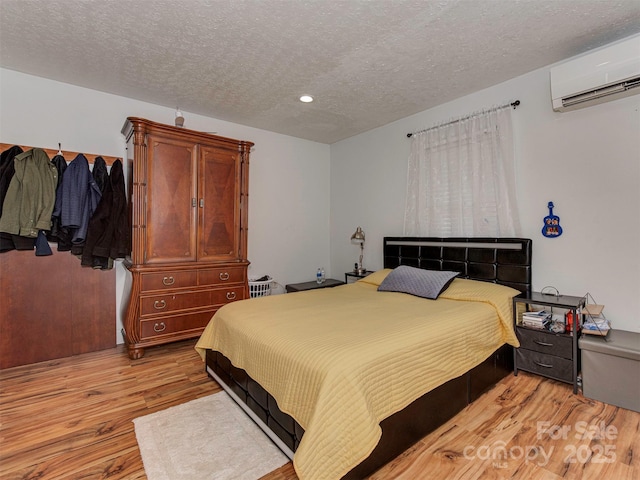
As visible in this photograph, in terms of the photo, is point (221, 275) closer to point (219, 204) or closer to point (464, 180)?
point (219, 204)

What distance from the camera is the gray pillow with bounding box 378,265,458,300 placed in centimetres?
278

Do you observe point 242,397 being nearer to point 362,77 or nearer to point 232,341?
point 232,341

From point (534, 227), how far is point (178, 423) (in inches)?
127

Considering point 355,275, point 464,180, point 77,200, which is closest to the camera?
point 77,200

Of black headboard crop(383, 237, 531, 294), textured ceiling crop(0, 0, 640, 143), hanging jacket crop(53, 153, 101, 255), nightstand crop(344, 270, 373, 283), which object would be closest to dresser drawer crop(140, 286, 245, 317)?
hanging jacket crop(53, 153, 101, 255)

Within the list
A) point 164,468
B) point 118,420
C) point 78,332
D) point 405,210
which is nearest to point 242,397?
point 164,468

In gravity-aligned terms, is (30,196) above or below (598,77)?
below

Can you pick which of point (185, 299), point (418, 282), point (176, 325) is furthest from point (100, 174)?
point (418, 282)

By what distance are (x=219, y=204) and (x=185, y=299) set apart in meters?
1.06

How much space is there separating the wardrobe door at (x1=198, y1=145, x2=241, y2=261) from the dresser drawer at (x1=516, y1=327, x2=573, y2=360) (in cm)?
287

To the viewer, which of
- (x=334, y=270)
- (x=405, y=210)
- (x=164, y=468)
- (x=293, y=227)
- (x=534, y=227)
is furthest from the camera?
(x=334, y=270)

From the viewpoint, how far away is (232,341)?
6.91 feet

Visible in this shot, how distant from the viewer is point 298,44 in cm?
232

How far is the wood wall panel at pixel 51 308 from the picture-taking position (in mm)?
2768
